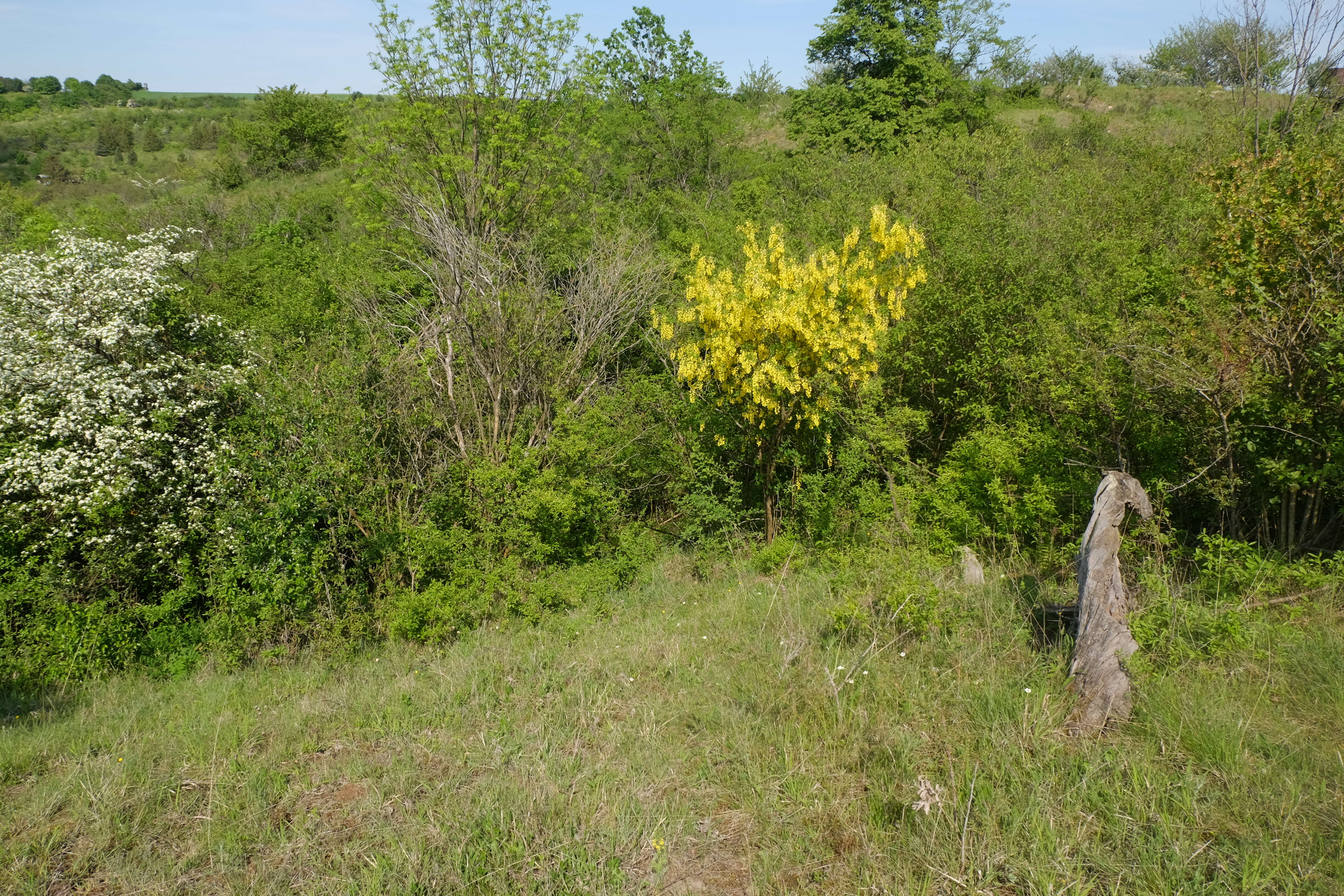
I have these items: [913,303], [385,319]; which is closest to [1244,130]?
[913,303]

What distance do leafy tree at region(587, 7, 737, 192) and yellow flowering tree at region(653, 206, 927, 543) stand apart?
11.0 metres

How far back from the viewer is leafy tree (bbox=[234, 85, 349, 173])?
37.4m

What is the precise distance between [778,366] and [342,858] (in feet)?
18.8

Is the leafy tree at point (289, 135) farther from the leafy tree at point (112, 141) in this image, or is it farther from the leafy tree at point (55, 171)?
the leafy tree at point (112, 141)

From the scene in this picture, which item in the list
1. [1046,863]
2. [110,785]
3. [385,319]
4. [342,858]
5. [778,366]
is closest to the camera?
[1046,863]

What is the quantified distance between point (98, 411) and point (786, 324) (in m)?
8.03

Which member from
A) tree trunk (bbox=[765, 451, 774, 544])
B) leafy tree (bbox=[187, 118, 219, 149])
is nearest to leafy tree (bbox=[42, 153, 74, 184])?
leafy tree (bbox=[187, 118, 219, 149])

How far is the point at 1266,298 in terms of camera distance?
5375mm

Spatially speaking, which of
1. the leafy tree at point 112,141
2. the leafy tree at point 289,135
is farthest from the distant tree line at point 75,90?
the leafy tree at point 289,135

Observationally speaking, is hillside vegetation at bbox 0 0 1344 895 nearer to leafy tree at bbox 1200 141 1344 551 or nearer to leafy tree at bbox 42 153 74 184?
leafy tree at bbox 1200 141 1344 551

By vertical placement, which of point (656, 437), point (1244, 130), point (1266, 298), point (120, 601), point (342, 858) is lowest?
point (120, 601)

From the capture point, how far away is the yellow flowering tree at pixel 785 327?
25.8 ft

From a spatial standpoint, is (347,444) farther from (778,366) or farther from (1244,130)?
(1244,130)

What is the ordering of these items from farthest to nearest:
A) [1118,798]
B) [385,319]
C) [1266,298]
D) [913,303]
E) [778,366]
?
[385,319], [913,303], [778,366], [1266,298], [1118,798]
